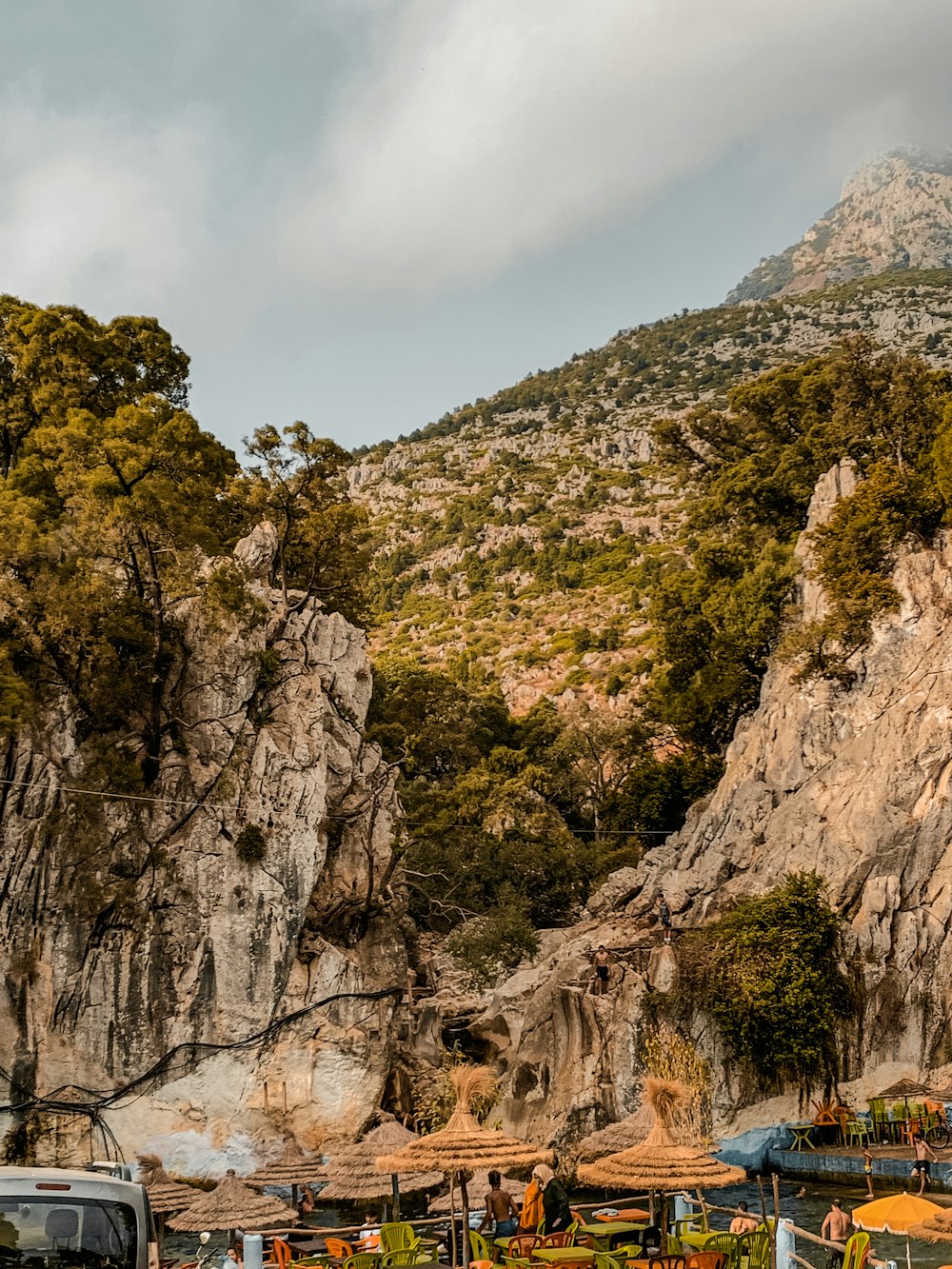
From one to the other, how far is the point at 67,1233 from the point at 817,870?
27973mm

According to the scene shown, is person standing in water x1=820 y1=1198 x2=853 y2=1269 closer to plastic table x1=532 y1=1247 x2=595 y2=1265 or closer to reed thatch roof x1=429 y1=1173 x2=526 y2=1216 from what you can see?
plastic table x1=532 y1=1247 x2=595 y2=1265

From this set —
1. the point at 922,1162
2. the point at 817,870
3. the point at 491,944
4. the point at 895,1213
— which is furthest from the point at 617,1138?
the point at 491,944

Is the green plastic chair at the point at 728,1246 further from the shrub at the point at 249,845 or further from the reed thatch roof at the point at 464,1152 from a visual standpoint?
the shrub at the point at 249,845

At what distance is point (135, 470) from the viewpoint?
31.2 meters

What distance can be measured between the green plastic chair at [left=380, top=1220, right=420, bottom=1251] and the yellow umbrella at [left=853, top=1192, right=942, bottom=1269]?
5661mm

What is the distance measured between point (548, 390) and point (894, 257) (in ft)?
160

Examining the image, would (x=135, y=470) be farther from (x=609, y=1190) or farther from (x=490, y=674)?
(x=490, y=674)

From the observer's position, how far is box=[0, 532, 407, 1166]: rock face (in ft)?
87.1

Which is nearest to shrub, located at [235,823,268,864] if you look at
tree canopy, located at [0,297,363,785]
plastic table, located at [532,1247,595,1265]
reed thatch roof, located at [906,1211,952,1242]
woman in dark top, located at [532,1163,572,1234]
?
tree canopy, located at [0,297,363,785]

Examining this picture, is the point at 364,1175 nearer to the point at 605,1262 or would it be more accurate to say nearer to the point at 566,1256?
the point at 566,1256

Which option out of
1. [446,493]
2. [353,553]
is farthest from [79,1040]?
[446,493]

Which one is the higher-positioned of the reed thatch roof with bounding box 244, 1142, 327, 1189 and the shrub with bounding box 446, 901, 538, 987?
the shrub with bounding box 446, 901, 538, 987

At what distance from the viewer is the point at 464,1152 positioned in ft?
48.7

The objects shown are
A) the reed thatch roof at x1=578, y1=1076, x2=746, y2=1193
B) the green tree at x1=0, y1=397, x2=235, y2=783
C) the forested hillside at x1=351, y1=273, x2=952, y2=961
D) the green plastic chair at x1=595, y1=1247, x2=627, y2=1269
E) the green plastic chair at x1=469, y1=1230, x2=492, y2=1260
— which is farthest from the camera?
the forested hillside at x1=351, y1=273, x2=952, y2=961
